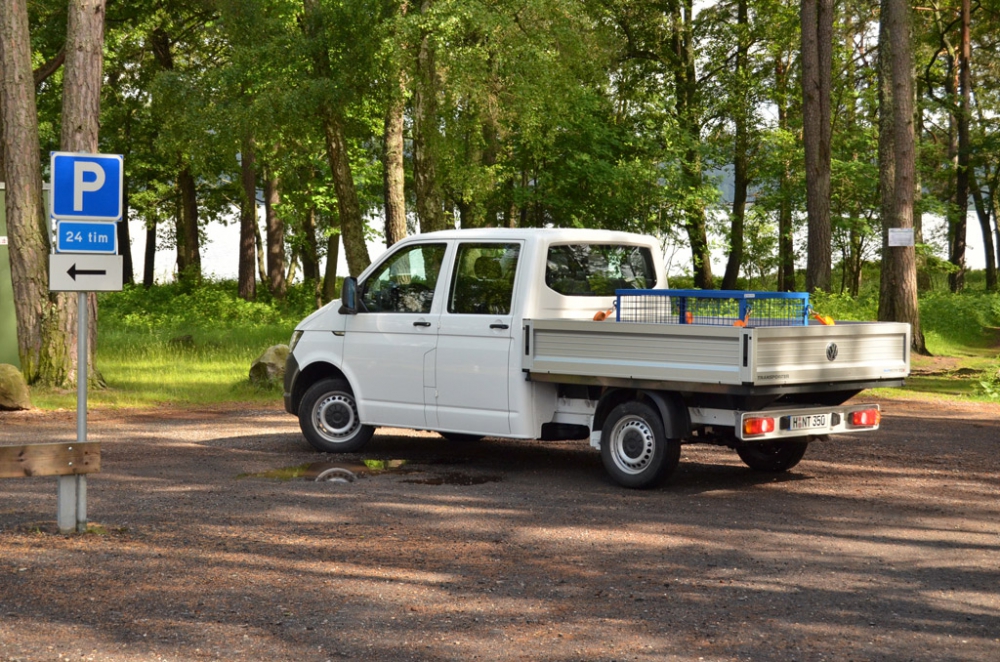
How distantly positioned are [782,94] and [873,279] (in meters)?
11.4

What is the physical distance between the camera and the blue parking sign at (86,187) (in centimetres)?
798

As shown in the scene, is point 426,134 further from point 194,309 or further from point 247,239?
point 247,239

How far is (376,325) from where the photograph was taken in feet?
37.7

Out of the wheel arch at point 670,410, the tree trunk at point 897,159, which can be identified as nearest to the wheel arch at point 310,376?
the wheel arch at point 670,410

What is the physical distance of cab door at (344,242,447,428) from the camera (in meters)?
11.2

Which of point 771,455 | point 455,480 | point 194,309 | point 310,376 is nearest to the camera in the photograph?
point 455,480

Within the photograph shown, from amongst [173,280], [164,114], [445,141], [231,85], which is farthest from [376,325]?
[173,280]

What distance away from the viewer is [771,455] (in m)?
11.3

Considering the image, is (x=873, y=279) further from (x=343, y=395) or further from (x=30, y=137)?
(x=343, y=395)

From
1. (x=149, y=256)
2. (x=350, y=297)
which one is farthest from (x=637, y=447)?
(x=149, y=256)

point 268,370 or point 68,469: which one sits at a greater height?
point 268,370

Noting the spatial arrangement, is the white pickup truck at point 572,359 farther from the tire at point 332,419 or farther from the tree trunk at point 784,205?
the tree trunk at point 784,205

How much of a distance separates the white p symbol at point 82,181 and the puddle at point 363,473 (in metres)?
3.33

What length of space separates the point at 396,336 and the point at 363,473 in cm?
130
